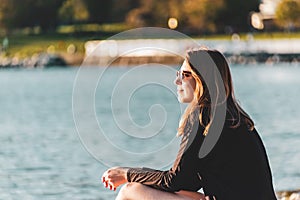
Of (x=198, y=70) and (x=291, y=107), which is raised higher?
(x=198, y=70)

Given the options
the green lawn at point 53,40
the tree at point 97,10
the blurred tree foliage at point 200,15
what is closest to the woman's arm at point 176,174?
the green lawn at point 53,40

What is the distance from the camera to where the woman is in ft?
18.2

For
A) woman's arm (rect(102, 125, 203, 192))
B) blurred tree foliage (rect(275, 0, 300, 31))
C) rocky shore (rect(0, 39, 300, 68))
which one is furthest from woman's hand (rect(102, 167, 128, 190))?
blurred tree foliage (rect(275, 0, 300, 31))

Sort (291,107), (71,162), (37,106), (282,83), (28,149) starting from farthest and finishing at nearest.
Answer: (282,83)
(37,106)
(291,107)
(28,149)
(71,162)

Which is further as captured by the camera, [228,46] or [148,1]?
[148,1]

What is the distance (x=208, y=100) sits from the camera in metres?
5.57

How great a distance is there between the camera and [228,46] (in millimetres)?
58844

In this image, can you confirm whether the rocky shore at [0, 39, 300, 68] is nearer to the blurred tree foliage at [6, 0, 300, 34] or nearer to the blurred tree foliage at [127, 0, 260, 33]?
the blurred tree foliage at [6, 0, 300, 34]

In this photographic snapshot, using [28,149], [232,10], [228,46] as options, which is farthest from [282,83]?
[232,10]

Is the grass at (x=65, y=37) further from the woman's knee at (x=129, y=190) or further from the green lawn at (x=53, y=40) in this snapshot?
the woman's knee at (x=129, y=190)

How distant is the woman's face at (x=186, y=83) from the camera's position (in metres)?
5.64

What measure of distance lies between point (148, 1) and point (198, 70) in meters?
70.1

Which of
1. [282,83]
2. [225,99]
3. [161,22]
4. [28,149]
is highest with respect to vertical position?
[225,99]

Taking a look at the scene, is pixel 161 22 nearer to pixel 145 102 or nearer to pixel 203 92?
pixel 145 102
